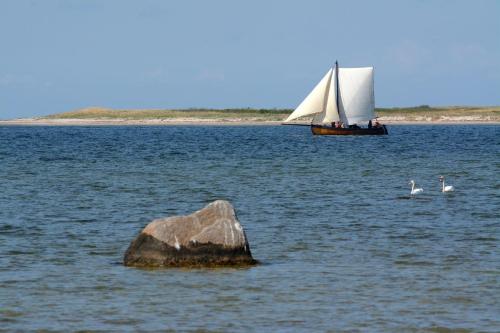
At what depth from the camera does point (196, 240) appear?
18.6 metres

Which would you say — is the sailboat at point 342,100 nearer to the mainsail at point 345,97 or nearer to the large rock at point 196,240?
the mainsail at point 345,97

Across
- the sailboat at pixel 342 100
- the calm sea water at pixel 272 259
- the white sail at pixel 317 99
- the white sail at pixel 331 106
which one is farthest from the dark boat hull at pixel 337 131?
the calm sea water at pixel 272 259

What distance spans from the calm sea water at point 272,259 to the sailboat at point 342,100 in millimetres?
63924

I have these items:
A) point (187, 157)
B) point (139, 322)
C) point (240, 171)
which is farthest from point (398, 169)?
point (139, 322)

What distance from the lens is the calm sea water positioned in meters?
15.0

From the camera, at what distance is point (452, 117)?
198 m

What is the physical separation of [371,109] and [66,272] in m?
90.8

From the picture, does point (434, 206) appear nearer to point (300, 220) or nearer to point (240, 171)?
point (300, 220)

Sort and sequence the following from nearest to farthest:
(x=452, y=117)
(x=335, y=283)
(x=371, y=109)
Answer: (x=335, y=283)
(x=371, y=109)
(x=452, y=117)

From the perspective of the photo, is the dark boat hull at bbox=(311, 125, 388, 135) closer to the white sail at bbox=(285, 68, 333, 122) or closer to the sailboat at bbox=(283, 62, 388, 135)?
the sailboat at bbox=(283, 62, 388, 135)

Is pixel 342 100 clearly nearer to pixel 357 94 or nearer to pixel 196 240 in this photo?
pixel 357 94

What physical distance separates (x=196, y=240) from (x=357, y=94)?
8999 centimetres

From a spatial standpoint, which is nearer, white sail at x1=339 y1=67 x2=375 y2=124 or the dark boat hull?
white sail at x1=339 y1=67 x2=375 y2=124

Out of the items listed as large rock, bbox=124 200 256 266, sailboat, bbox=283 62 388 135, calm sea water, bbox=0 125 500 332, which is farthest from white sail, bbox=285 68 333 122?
large rock, bbox=124 200 256 266
